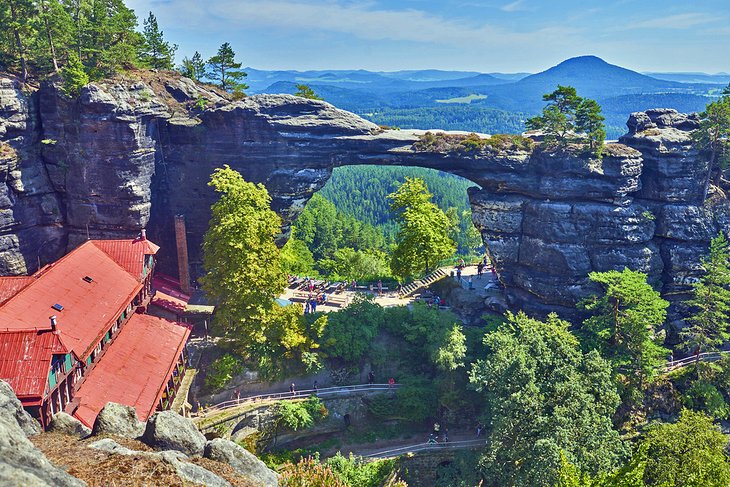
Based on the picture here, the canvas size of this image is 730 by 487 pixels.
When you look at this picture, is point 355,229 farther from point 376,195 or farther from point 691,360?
point 376,195

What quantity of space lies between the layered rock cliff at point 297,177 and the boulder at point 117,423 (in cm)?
2120

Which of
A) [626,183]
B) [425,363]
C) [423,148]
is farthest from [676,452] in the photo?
[423,148]

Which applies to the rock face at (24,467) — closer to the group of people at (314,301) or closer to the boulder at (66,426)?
the boulder at (66,426)

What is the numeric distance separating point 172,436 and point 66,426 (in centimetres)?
462

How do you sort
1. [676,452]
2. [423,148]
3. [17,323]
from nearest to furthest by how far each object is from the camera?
[17,323] < [676,452] < [423,148]

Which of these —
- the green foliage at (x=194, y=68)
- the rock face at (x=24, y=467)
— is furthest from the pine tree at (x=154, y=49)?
the rock face at (x=24, y=467)

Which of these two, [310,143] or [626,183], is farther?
[310,143]

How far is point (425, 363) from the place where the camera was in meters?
36.5

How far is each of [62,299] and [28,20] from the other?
20.7 metres

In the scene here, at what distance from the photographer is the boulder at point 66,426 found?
18.7m

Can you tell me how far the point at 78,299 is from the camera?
1055 inches

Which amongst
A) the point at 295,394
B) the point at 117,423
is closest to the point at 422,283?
the point at 295,394

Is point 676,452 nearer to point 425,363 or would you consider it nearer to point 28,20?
point 425,363

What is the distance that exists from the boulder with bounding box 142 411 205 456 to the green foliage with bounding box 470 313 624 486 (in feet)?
53.9
